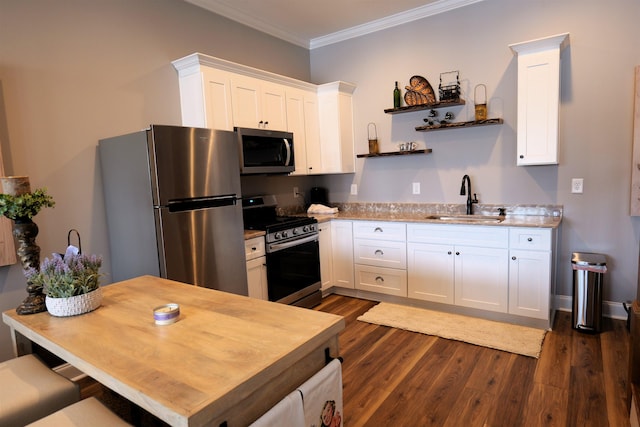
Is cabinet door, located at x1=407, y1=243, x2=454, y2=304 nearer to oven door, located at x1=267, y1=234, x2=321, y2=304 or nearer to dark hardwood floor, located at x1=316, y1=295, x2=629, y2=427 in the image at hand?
dark hardwood floor, located at x1=316, y1=295, x2=629, y2=427

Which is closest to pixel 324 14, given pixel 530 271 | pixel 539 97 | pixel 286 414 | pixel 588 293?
pixel 539 97

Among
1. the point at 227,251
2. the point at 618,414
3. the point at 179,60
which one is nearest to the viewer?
the point at 618,414

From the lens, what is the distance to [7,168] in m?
2.35

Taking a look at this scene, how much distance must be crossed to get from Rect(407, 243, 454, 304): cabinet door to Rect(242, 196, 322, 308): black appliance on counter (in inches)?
36.3

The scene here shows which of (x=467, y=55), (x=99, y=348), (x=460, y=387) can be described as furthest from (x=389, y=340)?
(x=467, y=55)

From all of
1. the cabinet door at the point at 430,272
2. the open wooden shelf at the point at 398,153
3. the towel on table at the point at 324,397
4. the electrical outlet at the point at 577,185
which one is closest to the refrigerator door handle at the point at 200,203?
the towel on table at the point at 324,397

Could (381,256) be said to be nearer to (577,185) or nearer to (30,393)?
(577,185)

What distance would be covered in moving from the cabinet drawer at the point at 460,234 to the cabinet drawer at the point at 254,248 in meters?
1.37

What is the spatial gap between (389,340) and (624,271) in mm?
2053

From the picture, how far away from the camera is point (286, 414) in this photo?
112cm

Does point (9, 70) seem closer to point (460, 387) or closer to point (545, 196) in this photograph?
point (460, 387)

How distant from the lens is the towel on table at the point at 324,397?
4.01ft

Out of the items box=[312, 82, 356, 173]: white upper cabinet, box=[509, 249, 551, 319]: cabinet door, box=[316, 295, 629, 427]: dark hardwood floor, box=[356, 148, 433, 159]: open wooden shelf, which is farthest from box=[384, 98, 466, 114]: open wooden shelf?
box=[316, 295, 629, 427]: dark hardwood floor

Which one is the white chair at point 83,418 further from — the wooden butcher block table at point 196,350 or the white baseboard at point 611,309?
the white baseboard at point 611,309
